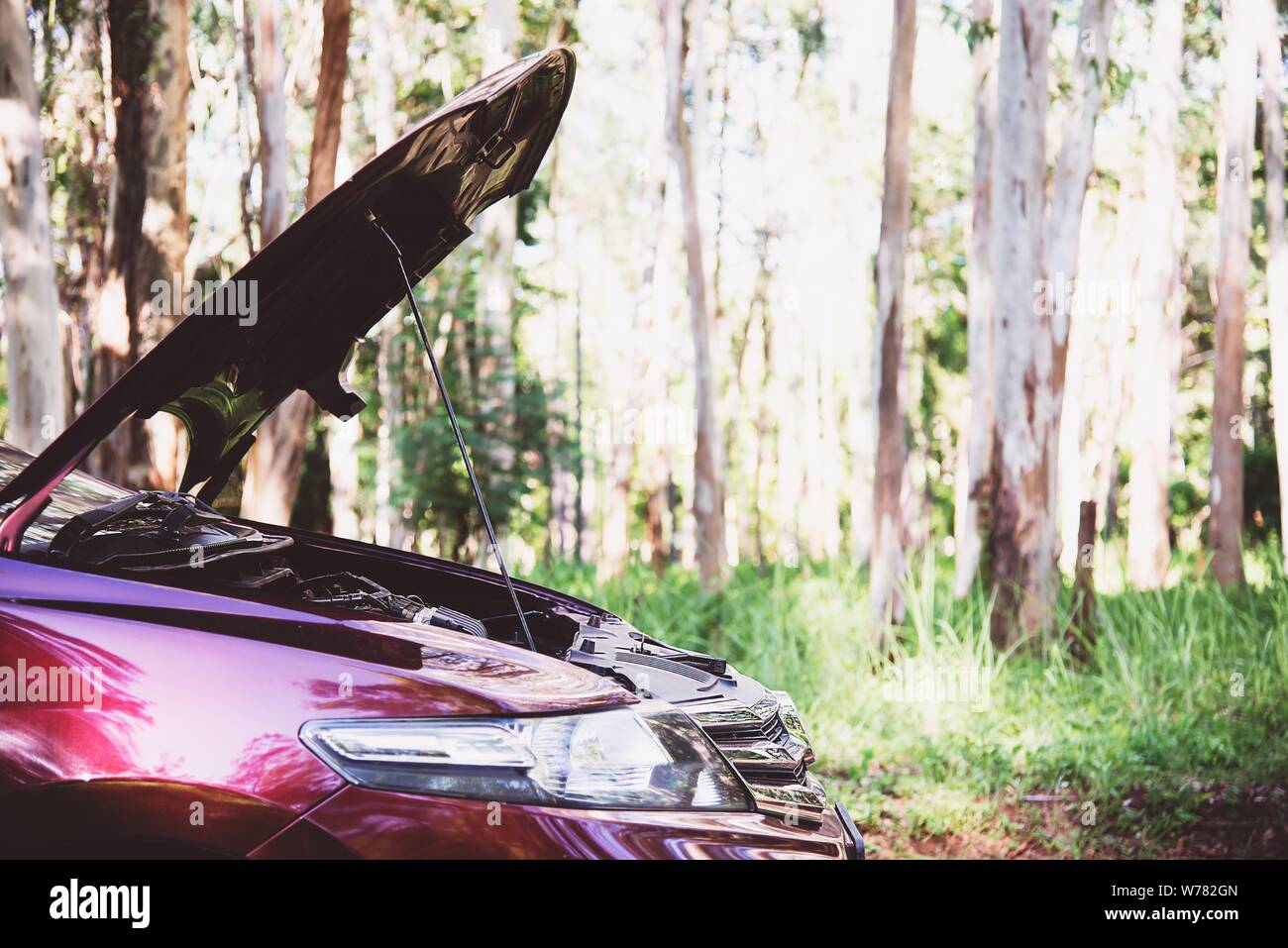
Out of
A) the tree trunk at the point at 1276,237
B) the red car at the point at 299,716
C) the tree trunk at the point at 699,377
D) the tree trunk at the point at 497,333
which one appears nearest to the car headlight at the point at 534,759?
the red car at the point at 299,716

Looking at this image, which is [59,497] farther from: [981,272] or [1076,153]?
[981,272]

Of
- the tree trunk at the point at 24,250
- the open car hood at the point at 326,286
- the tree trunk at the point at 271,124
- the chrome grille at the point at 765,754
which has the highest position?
the tree trunk at the point at 271,124

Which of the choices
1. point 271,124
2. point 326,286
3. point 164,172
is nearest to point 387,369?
point 164,172

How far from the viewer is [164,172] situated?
30.2 feet

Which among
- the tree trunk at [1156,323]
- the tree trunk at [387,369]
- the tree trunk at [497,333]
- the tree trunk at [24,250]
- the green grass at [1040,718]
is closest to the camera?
the green grass at [1040,718]

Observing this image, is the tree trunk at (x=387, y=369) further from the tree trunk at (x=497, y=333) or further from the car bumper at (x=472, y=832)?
the car bumper at (x=472, y=832)

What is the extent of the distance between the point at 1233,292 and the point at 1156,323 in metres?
1.89

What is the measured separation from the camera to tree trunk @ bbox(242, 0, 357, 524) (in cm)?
869

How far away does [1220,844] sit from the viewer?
→ 16.5ft

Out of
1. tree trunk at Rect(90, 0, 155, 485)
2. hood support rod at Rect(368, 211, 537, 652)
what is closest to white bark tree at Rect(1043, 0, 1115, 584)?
hood support rod at Rect(368, 211, 537, 652)

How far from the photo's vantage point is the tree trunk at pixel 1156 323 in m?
13.8

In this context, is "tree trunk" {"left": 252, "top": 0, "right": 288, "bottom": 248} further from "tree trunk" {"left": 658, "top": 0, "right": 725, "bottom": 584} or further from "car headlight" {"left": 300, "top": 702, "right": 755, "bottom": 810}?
"car headlight" {"left": 300, "top": 702, "right": 755, "bottom": 810}

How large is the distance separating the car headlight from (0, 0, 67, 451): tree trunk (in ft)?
20.3

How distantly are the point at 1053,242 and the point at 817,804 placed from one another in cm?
775
